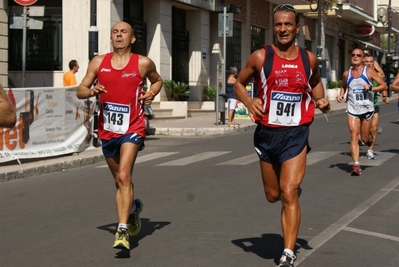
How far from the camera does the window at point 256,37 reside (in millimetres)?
38344

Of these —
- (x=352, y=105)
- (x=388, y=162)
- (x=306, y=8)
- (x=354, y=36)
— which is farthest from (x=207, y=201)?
(x=354, y=36)

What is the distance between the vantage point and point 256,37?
39.1 meters

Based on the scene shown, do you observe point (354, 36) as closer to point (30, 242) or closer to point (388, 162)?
point (388, 162)

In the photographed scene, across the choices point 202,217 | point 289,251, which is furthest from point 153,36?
point 289,251

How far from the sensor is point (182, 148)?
17516 mm

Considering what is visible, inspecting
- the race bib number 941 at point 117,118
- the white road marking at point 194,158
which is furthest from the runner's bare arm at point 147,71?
the white road marking at point 194,158

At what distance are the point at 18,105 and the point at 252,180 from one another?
4.62 meters

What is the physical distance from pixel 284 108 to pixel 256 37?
33088mm

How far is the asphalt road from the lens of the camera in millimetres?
6812

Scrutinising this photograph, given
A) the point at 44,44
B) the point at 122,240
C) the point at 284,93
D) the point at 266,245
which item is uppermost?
the point at 44,44

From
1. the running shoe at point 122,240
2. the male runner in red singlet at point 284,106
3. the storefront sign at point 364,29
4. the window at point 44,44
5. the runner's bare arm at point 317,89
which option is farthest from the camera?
the storefront sign at point 364,29

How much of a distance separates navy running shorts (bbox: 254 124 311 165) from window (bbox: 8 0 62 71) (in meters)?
20.2

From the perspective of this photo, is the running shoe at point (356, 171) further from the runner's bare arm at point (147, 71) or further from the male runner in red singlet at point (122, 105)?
the male runner in red singlet at point (122, 105)

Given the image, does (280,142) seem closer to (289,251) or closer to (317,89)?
(317,89)
